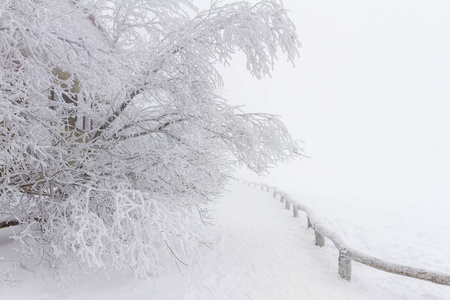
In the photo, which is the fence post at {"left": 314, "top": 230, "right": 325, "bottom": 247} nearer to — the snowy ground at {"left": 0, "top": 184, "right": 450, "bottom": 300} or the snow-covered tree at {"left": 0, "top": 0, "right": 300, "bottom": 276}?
the snowy ground at {"left": 0, "top": 184, "right": 450, "bottom": 300}

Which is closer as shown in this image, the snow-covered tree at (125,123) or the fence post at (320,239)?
the snow-covered tree at (125,123)

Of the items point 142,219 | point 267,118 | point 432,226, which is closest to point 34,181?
point 142,219

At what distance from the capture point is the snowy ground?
4906 millimetres

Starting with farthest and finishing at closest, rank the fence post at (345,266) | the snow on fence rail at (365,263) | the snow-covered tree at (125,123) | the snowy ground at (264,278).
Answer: the fence post at (345,266), the snowy ground at (264,278), the snow-covered tree at (125,123), the snow on fence rail at (365,263)

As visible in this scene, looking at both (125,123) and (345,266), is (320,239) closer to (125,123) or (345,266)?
(345,266)

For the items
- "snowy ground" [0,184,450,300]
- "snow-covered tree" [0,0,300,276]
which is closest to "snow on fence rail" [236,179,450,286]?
"snowy ground" [0,184,450,300]

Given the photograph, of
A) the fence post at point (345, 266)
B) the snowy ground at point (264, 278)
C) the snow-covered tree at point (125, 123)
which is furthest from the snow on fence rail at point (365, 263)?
the snow-covered tree at point (125, 123)

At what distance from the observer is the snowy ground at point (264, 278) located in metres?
4.91

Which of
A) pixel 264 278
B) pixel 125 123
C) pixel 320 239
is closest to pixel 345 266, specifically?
pixel 264 278

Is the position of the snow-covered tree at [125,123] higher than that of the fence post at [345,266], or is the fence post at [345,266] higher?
the snow-covered tree at [125,123]

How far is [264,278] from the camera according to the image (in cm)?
552

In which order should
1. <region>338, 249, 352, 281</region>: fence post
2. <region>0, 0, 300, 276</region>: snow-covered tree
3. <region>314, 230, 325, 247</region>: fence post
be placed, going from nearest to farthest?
1. <region>0, 0, 300, 276</region>: snow-covered tree
2. <region>338, 249, 352, 281</region>: fence post
3. <region>314, 230, 325, 247</region>: fence post

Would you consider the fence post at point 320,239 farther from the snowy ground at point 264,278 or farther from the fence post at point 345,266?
the fence post at point 345,266

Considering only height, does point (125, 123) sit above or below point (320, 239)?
above
